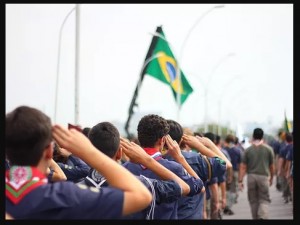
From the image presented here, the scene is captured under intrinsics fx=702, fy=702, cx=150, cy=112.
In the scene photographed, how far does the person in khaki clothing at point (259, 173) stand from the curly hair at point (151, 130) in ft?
29.6

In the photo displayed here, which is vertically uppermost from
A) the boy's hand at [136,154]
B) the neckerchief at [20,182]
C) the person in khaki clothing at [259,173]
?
the boy's hand at [136,154]

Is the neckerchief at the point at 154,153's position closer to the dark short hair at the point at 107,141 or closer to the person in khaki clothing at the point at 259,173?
the dark short hair at the point at 107,141

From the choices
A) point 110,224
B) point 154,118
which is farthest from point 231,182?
point 110,224

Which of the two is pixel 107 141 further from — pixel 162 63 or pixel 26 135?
pixel 162 63

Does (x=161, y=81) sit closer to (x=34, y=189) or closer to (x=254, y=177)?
(x=254, y=177)

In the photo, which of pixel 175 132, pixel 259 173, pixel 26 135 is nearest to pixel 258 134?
pixel 259 173

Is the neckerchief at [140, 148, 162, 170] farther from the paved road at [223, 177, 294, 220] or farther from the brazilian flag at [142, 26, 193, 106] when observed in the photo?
the brazilian flag at [142, 26, 193, 106]

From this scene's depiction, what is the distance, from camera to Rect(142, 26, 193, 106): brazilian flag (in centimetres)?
2395

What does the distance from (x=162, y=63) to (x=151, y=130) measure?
19.2 meters

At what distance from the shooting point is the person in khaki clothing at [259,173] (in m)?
14.2

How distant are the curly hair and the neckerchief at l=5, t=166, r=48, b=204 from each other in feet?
7.36

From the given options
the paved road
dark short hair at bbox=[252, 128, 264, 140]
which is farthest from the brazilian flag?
dark short hair at bbox=[252, 128, 264, 140]

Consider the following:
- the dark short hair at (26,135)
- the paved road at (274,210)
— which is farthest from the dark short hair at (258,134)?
the dark short hair at (26,135)
